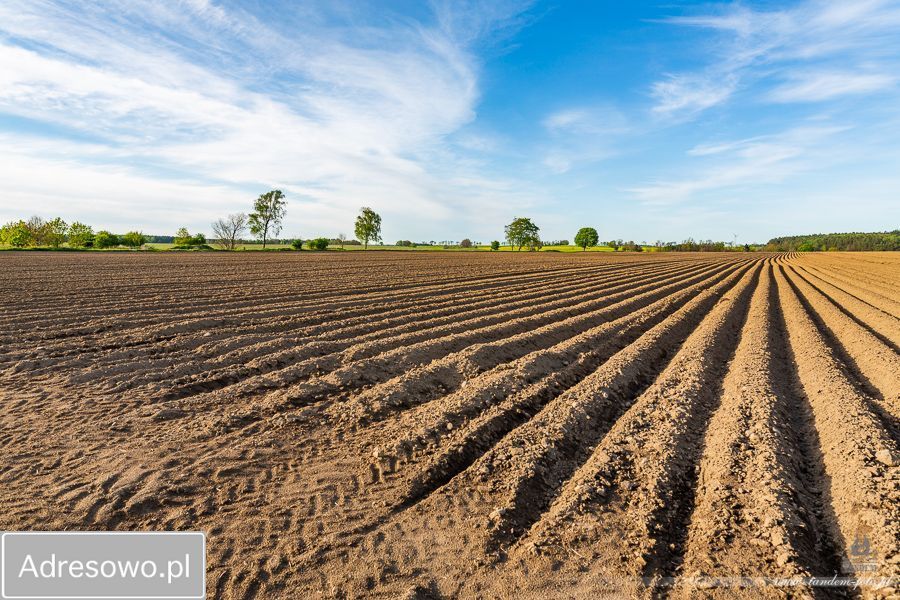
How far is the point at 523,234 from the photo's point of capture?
380 ft

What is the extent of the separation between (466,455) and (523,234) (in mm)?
114215

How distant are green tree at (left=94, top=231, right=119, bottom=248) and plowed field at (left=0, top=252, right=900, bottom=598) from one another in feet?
259

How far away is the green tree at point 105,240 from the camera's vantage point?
239ft

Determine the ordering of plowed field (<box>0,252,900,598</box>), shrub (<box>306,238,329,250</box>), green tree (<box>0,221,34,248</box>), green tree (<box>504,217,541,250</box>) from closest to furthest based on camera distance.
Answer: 1. plowed field (<box>0,252,900,598</box>)
2. green tree (<box>0,221,34,248</box>)
3. shrub (<box>306,238,329,250</box>)
4. green tree (<box>504,217,541,250</box>)

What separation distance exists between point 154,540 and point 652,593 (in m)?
3.66

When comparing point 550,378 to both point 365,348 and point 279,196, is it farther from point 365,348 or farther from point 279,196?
point 279,196

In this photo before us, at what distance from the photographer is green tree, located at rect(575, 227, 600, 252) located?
12900 cm

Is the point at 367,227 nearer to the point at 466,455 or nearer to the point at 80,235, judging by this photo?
the point at 80,235

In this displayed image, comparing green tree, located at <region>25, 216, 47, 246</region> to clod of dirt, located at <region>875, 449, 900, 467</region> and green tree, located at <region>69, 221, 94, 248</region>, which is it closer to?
green tree, located at <region>69, 221, 94, 248</region>

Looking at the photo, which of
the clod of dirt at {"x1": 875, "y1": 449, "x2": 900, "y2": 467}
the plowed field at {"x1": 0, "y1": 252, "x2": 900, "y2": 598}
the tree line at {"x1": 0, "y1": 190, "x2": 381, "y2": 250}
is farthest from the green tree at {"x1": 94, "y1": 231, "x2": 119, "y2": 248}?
the clod of dirt at {"x1": 875, "y1": 449, "x2": 900, "y2": 467}

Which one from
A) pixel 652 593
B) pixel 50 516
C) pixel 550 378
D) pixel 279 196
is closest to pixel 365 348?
pixel 550 378

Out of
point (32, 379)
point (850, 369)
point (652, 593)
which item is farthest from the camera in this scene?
point (850, 369)

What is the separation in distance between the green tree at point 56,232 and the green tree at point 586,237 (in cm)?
11581

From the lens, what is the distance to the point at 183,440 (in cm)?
500
